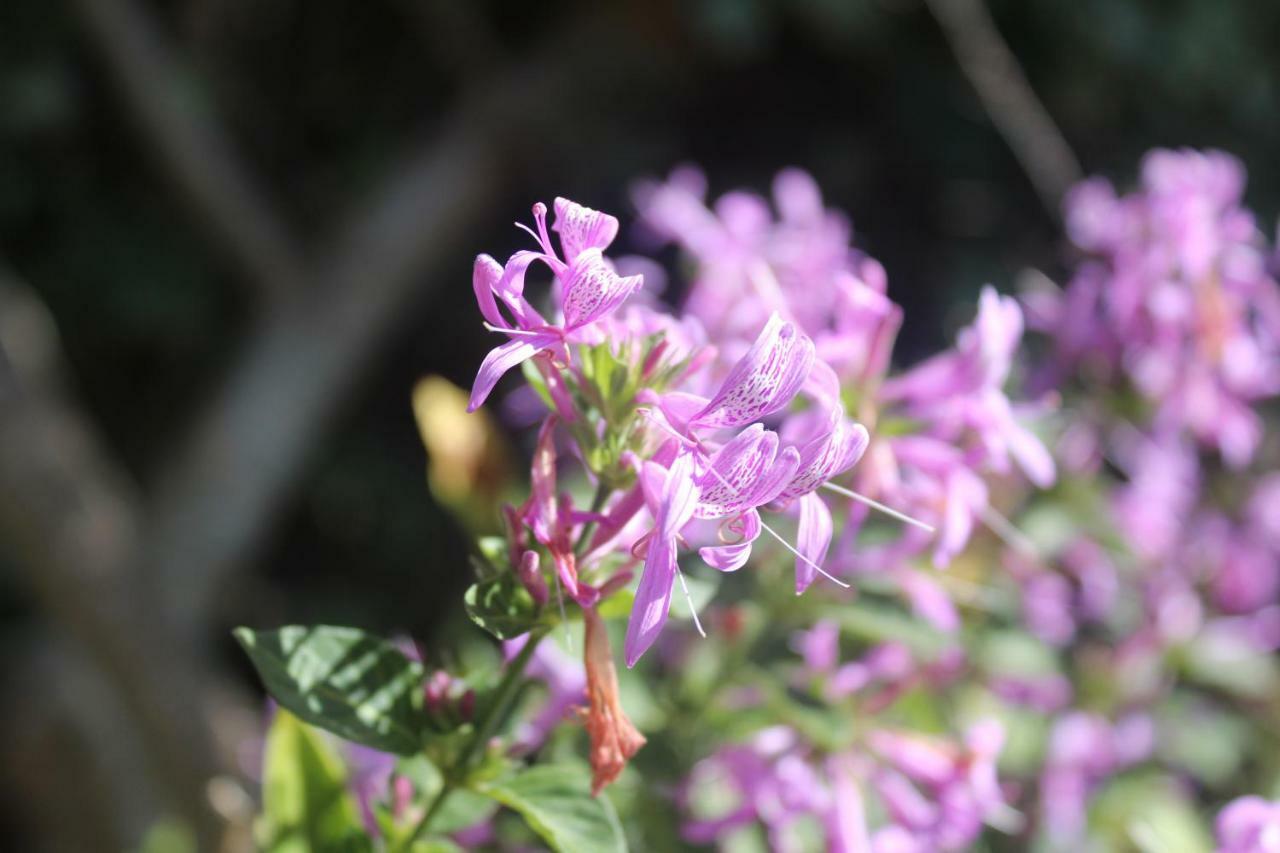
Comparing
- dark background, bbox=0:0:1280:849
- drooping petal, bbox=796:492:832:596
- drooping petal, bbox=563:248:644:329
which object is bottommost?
dark background, bbox=0:0:1280:849

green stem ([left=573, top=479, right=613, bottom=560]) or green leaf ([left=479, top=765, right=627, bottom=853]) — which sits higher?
green stem ([left=573, top=479, right=613, bottom=560])

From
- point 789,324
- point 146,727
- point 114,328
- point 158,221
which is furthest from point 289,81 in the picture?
point 789,324

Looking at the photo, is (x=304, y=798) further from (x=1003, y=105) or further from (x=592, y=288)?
(x=1003, y=105)

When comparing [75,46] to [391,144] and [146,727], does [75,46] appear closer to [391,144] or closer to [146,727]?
[391,144]

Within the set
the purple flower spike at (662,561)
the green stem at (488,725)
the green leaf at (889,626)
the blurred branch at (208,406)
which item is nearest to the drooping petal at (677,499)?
the purple flower spike at (662,561)

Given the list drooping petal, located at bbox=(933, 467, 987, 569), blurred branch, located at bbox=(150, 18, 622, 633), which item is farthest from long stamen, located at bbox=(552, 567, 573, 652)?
blurred branch, located at bbox=(150, 18, 622, 633)

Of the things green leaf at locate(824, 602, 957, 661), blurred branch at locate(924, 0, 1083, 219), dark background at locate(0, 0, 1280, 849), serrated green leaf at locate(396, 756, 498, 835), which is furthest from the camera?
dark background at locate(0, 0, 1280, 849)

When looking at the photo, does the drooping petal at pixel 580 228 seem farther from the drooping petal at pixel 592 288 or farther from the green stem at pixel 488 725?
the green stem at pixel 488 725

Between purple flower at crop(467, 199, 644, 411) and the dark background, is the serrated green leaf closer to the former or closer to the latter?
purple flower at crop(467, 199, 644, 411)
